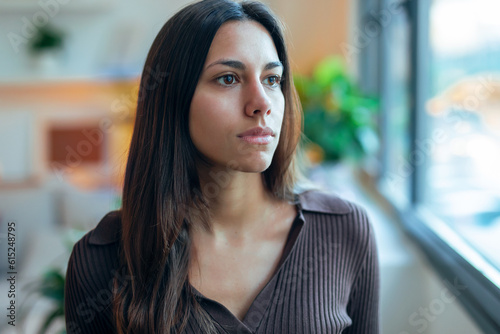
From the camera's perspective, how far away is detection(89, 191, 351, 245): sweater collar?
3.20 feet

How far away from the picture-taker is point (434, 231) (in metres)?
1.61

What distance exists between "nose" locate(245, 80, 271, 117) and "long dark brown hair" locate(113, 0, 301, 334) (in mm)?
94

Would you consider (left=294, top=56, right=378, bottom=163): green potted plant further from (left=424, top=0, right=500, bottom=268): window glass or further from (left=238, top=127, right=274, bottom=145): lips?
(left=238, top=127, right=274, bottom=145): lips

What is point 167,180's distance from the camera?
0.93 m

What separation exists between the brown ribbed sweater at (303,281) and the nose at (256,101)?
0.26 meters

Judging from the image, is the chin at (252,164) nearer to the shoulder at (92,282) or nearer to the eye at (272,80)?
the eye at (272,80)

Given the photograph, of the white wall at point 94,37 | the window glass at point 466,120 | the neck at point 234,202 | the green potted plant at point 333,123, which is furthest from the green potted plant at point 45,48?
the neck at point 234,202

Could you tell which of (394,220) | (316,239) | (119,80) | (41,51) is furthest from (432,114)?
(41,51)

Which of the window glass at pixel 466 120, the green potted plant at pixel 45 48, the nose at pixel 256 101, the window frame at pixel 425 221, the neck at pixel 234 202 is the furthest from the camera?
the green potted plant at pixel 45 48

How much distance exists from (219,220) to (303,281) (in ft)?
0.65

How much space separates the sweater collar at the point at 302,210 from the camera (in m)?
0.97

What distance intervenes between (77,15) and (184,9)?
3465 millimetres

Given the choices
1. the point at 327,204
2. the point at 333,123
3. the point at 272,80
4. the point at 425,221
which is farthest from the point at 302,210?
the point at 333,123

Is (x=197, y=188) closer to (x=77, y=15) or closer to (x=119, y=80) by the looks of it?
(x=119, y=80)
